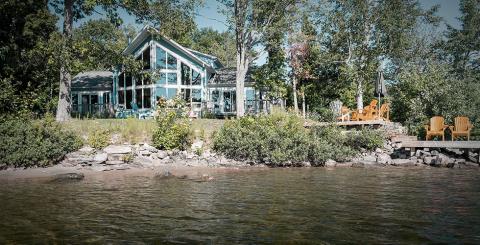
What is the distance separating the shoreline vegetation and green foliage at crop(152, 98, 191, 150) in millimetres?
58

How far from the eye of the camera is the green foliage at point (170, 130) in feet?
54.0

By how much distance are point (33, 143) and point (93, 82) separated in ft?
66.4

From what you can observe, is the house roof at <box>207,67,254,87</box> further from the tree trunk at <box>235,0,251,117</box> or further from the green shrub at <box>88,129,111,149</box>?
the green shrub at <box>88,129,111,149</box>

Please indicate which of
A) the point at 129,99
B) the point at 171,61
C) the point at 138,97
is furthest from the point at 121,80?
the point at 171,61

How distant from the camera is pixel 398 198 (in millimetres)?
9023

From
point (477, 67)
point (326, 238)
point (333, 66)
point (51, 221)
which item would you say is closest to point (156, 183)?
point (51, 221)

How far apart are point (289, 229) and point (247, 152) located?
9.57 metres

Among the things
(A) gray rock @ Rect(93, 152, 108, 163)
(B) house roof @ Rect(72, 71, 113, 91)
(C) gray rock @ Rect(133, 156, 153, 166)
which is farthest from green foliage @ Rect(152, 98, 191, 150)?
(B) house roof @ Rect(72, 71, 113, 91)

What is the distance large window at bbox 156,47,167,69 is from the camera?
96.8 ft

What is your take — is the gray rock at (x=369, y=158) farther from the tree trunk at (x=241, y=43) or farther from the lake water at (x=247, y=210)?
the tree trunk at (x=241, y=43)

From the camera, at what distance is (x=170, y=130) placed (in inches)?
655

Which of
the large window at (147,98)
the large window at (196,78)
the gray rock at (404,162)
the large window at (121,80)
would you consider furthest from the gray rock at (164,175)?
the large window at (121,80)

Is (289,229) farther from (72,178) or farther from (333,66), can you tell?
(333,66)

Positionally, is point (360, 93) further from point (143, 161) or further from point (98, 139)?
point (98, 139)
